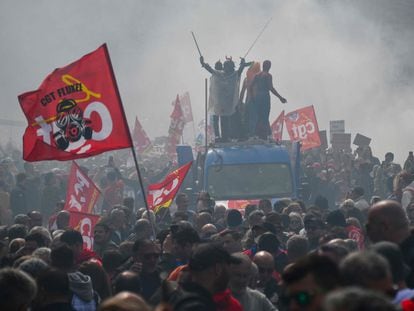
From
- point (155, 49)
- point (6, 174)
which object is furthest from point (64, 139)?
point (155, 49)

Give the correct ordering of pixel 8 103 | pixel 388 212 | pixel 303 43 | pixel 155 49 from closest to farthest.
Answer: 1. pixel 388 212
2. pixel 303 43
3. pixel 155 49
4. pixel 8 103

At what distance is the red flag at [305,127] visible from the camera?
22641 millimetres

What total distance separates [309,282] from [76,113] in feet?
19.4

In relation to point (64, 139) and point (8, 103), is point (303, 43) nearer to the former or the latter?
point (8, 103)

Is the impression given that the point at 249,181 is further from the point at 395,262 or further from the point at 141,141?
the point at 141,141

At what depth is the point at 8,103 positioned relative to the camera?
→ 6225 cm

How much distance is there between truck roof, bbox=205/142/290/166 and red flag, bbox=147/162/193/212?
3410 mm

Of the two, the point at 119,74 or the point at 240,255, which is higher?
the point at 119,74

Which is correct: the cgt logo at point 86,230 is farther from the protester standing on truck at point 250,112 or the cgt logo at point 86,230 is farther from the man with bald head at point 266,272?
the protester standing on truck at point 250,112

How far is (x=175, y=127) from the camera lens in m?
25.5

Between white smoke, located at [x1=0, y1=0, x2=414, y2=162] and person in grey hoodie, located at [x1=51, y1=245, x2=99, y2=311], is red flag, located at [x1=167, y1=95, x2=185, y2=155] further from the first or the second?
person in grey hoodie, located at [x1=51, y1=245, x2=99, y2=311]

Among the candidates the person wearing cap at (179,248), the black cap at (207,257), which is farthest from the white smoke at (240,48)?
the black cap at (207,257)

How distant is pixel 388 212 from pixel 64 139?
4.47 m

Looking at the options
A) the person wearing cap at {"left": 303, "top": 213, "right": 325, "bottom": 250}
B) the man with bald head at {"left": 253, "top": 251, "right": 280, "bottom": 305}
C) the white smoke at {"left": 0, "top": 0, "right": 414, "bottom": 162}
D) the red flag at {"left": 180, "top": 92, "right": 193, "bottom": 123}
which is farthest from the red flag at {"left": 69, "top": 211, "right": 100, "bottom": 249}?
the white smoke at {"left": 0, "top": 0, "right": 414, "bottom": 162}
